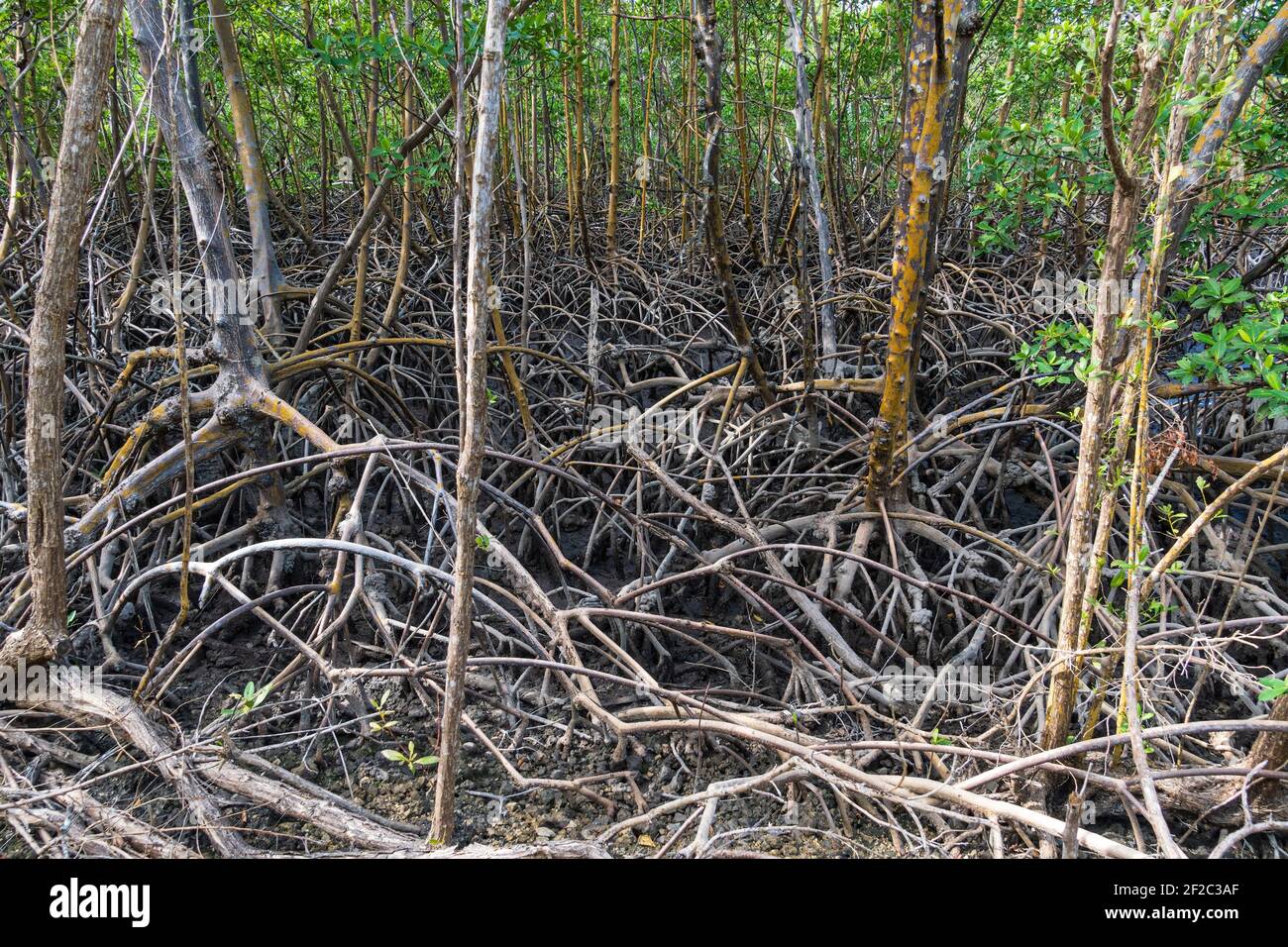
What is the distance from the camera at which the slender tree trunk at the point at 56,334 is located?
165 centimetres

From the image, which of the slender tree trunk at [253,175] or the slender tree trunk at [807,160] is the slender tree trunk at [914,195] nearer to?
the slender tree trunk at [807,160]

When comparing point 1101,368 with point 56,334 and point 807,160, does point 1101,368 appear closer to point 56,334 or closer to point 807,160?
point 807,160

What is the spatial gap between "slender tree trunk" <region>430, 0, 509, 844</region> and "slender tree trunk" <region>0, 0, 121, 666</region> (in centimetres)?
87

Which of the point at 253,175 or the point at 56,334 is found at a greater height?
the point at 253,175

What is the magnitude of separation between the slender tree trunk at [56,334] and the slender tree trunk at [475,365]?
0.87 meters

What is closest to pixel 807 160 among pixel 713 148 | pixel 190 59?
pixel 713 148

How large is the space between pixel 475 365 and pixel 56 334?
106cm

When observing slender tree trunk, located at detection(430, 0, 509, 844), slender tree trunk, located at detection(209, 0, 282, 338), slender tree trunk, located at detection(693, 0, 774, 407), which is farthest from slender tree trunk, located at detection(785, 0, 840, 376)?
slender tree trunk, located at detection(209, 0, 282, 338)

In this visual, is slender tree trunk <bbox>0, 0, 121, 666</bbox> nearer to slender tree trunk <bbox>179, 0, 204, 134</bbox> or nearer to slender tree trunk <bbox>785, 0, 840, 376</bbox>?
slender tree trunk <bbox>179, 0, 204, 134</bbox>

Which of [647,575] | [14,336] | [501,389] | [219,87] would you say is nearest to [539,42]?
[501,389]

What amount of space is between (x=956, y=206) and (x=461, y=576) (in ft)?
17.7

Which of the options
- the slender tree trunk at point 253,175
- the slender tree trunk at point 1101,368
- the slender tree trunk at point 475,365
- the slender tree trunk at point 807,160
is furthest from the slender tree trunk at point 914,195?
the slender tree trunk at point 253,175

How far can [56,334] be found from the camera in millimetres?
1790

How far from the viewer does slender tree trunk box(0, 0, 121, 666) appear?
1649 mm
